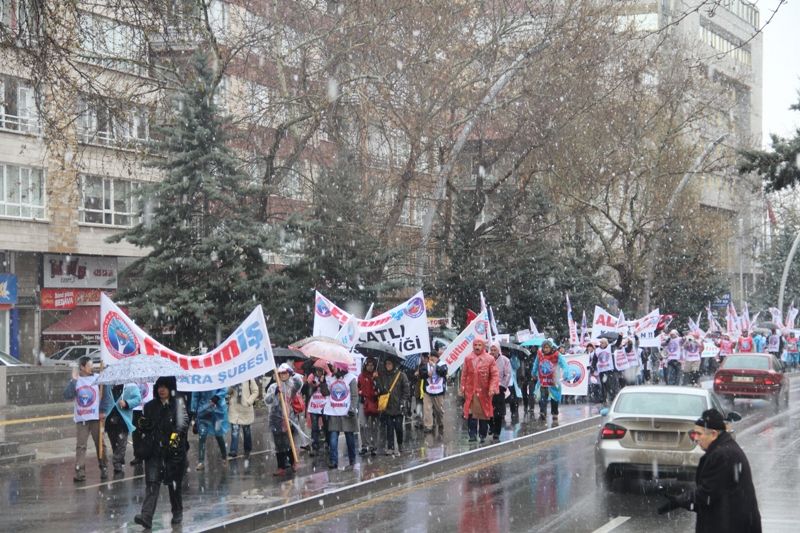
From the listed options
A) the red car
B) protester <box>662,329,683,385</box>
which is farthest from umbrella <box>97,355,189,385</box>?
protester <box>662,329,683,385</box>

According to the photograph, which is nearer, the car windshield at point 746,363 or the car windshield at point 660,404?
the car windshield at point 660,404

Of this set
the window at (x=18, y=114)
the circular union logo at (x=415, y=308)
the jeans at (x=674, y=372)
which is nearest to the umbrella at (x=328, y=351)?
the circular union logo at (x=415, y=308)

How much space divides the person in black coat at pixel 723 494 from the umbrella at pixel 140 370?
6.45m

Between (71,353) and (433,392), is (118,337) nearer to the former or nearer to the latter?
(433,392)

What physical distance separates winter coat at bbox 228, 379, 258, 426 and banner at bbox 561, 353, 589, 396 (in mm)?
11991

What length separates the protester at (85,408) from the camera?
15.5 meters

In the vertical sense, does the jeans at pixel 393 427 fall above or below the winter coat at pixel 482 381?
below

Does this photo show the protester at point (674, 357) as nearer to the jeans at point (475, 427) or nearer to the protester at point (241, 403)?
the jeans at point (475, 427)

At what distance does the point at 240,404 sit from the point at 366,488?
12.6 ft

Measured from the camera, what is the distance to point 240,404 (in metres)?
17.3

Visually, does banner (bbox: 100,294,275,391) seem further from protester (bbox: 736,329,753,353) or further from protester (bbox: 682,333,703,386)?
protester (bbox: 736,329,753,353)

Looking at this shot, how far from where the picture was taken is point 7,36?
1445 cm

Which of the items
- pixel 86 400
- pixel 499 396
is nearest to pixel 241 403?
pixel 86 400

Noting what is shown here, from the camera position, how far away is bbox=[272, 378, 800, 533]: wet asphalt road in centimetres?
1191
